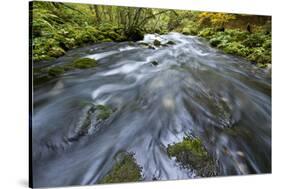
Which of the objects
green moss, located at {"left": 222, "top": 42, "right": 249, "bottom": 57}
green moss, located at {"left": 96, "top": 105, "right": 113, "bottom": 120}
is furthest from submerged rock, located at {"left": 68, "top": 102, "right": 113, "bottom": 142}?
green moss, located at {"left": 222, "top": 42, "right": 249, "bottom": 57}

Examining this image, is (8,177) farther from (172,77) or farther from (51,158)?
(172,77)

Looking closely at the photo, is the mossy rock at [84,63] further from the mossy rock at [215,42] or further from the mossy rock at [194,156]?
the mossy rock at [215,42]

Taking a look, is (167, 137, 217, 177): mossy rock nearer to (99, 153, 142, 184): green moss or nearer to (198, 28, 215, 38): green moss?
(99, 153, 142, 184): green moss

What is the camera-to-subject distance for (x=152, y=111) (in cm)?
462

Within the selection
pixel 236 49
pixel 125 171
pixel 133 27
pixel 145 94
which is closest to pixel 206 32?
pixel 236 49

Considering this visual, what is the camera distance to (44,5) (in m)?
4.31

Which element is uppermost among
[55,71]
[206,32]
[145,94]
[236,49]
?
[206,32]

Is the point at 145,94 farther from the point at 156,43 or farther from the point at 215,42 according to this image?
the point at 215,42

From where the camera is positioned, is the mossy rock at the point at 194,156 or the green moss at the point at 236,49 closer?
the mossy rock at the point at 194,156

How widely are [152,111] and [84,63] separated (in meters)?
0.75

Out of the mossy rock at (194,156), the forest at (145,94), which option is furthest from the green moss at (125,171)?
the mossy rock at (194,156)

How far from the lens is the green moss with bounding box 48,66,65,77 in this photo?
4.29 meters

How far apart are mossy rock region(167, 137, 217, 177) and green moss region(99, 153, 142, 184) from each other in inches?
13.9

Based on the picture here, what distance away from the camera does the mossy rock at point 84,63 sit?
4430 mm
